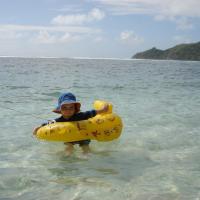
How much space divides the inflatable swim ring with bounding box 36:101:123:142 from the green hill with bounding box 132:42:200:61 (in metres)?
126

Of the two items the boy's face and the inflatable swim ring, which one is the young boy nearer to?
the boy's face

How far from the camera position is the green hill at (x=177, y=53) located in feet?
426

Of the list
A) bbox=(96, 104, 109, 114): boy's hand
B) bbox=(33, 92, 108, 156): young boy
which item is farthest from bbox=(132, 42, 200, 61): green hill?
bbox=(33, 92, 108, 156): young boy

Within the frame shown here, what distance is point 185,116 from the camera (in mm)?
8109

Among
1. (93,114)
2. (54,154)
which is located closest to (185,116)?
(93,114)

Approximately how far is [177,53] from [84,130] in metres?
134

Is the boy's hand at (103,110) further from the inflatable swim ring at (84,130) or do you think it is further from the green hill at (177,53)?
the green hill at (177,53)

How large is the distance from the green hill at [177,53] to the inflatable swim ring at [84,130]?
12593cm

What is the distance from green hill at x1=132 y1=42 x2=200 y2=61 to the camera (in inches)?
5113

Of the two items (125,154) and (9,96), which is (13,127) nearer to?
(125,154)

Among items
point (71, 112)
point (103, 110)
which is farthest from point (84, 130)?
point (103, 110)

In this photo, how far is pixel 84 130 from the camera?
511 cm

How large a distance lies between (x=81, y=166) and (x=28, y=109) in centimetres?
451

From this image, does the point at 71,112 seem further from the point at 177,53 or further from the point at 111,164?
the point at 177,53
